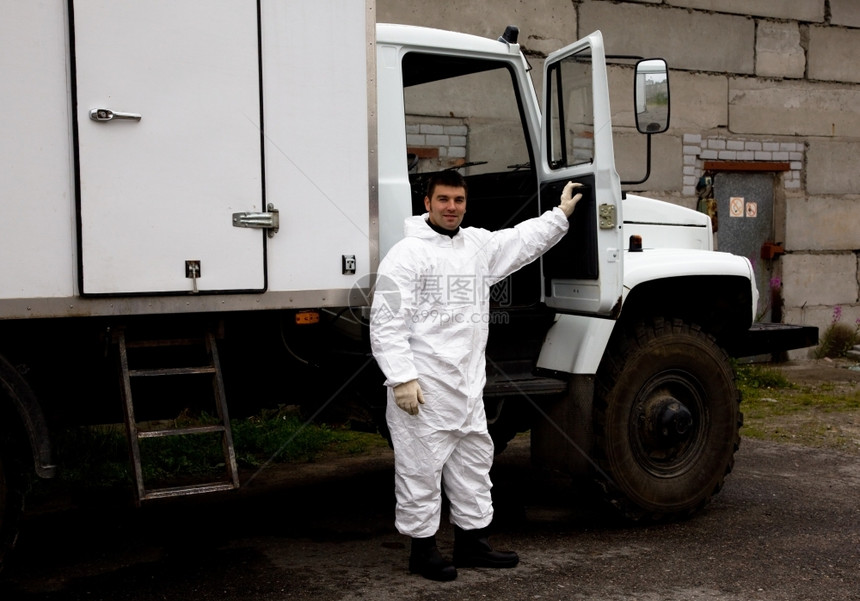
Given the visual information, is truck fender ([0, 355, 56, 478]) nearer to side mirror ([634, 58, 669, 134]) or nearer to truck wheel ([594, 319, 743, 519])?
truck wheel ([594, 319, 743, 519])

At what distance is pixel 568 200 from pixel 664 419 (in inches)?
48.2

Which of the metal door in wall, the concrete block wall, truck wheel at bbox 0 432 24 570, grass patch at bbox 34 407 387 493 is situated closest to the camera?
truck wheel at bbox 0 432 24 570

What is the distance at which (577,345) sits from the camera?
471 centimetres

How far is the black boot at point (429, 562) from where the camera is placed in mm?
4055

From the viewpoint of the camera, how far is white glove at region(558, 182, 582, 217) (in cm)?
447

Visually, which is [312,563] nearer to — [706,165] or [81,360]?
[81,360]

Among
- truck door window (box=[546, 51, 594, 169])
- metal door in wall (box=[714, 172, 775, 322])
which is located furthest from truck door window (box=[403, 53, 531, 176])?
metal door in wall (box=[714, 172, 775, 322])

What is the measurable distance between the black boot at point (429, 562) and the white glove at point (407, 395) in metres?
0.62

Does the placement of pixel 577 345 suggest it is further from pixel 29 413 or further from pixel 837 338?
pixel 837 338

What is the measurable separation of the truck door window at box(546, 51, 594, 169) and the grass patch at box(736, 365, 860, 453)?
328 cm

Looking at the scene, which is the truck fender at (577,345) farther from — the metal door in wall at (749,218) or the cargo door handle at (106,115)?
the metal door in wall at (749,218)

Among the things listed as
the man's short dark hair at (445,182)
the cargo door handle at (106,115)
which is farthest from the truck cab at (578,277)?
the cargo door handle at (106,115)

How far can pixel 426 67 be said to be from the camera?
4715mm

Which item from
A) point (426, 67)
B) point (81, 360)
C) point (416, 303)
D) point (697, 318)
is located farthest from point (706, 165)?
point (81, 360)
